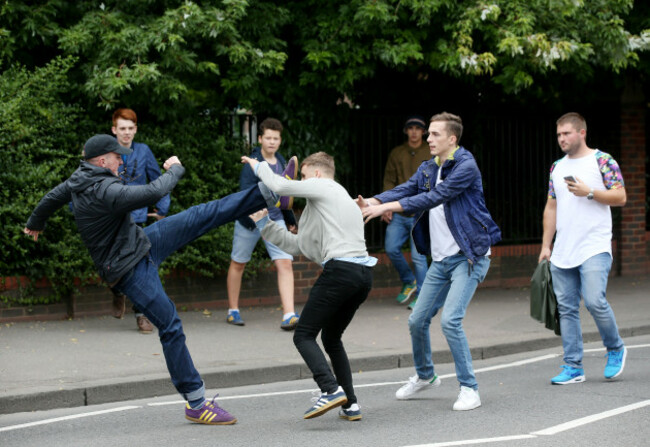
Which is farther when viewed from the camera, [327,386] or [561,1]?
[561,1]

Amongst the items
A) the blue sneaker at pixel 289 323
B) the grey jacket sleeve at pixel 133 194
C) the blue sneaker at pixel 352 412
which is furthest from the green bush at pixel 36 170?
the blue sneaker at pixel 352 412

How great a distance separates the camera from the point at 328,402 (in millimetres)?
5977

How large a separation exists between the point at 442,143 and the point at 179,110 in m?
4.91

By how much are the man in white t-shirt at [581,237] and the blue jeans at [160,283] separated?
2.45 meters

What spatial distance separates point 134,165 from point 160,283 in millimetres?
3209

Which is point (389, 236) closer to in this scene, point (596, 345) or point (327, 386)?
point (596, 345)

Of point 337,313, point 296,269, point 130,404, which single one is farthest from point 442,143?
point 296,269

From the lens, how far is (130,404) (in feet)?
23.1

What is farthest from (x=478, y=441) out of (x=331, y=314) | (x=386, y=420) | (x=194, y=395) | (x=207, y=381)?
(x=207, y=381)

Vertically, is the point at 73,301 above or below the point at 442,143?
below

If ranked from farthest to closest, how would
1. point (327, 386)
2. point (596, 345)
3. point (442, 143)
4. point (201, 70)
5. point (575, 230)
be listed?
point (201, 70) → point (596, 345) → point (575, 230) → point (442, 143) → point (327, 386)

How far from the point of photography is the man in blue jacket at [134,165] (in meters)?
9.06

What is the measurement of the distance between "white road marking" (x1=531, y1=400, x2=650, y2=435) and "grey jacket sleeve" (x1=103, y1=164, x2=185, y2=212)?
2567 mm

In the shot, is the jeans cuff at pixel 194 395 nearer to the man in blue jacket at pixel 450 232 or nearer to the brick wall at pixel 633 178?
the man in blue jacket at pixel 450 232
